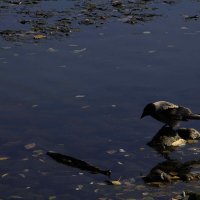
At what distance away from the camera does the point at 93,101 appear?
12062 millimetres

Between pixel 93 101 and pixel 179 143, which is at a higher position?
pixel 93 101

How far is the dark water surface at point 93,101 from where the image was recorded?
913 cm

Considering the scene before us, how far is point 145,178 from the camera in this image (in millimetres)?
9211

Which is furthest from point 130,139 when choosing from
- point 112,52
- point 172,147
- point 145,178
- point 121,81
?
point 112,52

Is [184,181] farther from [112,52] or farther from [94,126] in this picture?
[112,52]

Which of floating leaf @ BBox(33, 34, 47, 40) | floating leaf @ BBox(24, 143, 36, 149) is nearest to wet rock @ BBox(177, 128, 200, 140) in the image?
floating leaf @ BBox(24, 143, 36, 149)

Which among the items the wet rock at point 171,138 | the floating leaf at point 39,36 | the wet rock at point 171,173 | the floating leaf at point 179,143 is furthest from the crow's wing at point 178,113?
the floating leaf at point 39,36

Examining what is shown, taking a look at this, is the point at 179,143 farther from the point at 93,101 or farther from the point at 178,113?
the point at 93,101

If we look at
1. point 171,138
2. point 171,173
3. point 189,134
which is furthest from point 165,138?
point 171,173

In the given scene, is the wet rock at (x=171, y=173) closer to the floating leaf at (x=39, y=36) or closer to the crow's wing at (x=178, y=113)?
the crow's wing at (x=178, y=113)

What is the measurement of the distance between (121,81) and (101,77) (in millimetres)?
421

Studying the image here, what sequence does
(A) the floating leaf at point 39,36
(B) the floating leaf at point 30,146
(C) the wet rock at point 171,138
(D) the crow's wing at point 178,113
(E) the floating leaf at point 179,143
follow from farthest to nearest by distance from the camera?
(A) the floating leaf at point 39,36 < (D) the crow's wing at point 178,113 < (E) the floating leaf at point 179,143 < (C) the wet rock at point 171,138 < (B) the floating leaf at point 30,146

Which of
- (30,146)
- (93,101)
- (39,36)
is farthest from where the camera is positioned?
(39,36)

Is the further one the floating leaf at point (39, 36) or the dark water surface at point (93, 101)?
the floating leaf at point (39, 36)
